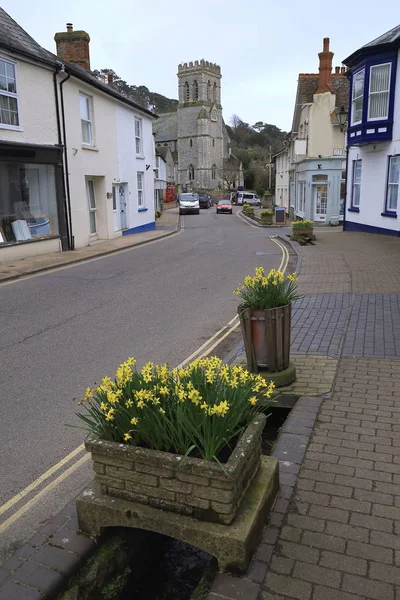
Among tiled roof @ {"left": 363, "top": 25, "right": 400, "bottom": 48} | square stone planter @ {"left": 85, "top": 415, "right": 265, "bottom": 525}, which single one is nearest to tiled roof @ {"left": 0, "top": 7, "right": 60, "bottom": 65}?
tiled roof @ {"left": 363, "top": 25, "right": 400, "bottom": 48}

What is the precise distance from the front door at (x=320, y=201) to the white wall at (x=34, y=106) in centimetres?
1949

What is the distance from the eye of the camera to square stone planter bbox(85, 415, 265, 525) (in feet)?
9.30

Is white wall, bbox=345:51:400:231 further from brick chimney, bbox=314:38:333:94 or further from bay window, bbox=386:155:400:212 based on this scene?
brick chimney, bbox=314:38:333:94

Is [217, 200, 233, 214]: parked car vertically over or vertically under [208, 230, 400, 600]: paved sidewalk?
over

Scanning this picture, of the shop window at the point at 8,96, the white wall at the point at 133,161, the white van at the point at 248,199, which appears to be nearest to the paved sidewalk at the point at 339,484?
the shop window at the point at 8,96

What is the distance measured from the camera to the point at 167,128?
10006 cm

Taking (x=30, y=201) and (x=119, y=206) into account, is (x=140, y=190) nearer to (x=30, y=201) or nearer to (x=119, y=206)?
(x=119, y=206)

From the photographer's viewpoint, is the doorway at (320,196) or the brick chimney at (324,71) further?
the doorway at (320,196)

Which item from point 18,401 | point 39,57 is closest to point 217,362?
point 18,401

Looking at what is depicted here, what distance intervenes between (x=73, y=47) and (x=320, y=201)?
17705 millimetres

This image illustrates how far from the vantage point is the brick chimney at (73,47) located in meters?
22.3

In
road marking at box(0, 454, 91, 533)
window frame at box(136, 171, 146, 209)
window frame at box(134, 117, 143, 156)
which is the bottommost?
road marking at box(0, 454, 91, 533)

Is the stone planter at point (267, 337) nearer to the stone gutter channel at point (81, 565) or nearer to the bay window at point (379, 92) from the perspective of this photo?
the stone gutter channel at point (81, 565)

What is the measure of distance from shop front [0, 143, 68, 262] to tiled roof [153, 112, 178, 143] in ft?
276
